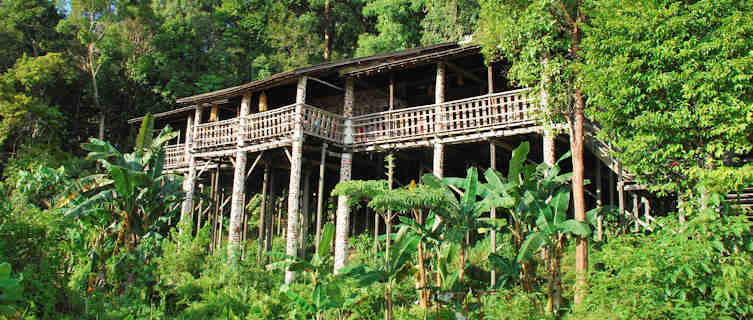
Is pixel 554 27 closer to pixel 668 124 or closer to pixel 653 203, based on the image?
pixel 668 124

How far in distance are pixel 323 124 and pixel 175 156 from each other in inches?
370

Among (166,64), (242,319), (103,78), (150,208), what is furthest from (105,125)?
(242,319)

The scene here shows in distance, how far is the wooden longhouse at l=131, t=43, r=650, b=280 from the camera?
12.7 metres

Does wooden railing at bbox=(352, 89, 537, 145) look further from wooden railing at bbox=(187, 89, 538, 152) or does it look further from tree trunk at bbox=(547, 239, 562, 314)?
tree trunk at bbox=(547, 239, 562, 314)

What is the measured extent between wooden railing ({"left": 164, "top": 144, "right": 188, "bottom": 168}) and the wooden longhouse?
8.75 feet

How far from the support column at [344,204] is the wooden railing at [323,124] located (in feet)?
0.73

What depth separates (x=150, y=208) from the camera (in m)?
13.1

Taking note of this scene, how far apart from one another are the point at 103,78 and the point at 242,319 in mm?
23511

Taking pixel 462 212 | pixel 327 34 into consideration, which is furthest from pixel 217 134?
pixel 327 34

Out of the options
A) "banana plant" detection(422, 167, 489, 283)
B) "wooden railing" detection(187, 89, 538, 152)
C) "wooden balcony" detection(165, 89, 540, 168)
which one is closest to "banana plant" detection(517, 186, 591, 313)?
"banana plant" detection(422, 167, 489, 283)

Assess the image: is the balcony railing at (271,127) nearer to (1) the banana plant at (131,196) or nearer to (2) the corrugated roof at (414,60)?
(2) the corrugated roof at (414,60)

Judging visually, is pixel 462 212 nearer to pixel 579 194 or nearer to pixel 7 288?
pixel 579 194

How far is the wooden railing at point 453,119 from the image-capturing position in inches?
478

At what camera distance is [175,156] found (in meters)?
21.6
